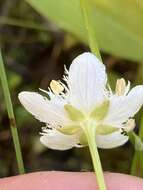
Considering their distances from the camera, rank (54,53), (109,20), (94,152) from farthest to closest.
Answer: (54,53)
(109,20)
(94,152)

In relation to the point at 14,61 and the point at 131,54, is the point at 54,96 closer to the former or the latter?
the point at 131,54

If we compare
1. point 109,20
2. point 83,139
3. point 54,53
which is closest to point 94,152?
point 83,139

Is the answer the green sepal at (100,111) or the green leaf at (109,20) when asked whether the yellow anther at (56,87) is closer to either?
the green sepal at (100,111)

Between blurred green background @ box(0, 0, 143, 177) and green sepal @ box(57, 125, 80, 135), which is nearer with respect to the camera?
green sepal @ box(57, 125, 80, 135)

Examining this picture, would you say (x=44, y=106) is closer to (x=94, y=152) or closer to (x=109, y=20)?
(x=94, y=152)

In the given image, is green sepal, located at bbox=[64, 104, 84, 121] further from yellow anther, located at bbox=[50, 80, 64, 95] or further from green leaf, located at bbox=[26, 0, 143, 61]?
green leaf, located at bbox=[26, 0, 143, 61]

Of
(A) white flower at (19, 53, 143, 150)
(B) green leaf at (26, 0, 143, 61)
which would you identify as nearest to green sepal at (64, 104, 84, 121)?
(A) white flower at (19, 53, 143, 150)

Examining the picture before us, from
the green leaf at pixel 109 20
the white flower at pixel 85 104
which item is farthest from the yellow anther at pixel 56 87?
the green leaf at pixel 109 20
